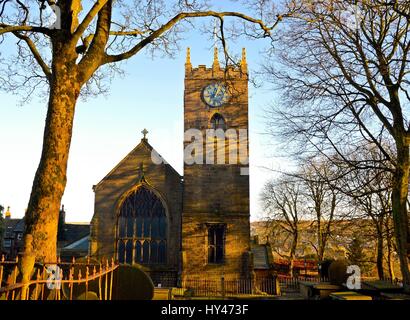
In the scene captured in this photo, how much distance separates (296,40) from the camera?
443 inches

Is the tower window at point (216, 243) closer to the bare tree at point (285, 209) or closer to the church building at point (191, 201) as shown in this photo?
the church building at point (191, 201)

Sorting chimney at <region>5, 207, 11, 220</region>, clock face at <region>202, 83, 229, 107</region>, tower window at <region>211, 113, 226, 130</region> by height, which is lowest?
chimney at <region>5, 207, 11, 220</region>

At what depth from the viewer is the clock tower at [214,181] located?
24.1 m

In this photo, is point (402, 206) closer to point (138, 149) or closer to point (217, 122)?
point (217, 122)

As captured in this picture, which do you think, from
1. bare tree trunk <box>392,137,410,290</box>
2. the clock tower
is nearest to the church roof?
the clock tower

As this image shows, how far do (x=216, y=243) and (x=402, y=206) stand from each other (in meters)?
15.7

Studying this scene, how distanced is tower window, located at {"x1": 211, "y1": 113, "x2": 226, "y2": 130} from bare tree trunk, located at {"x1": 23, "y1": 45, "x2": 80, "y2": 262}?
18998 millimetres

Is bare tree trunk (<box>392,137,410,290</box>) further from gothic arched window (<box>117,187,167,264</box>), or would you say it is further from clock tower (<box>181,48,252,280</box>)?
gothic arched window (<box>117,187,167,264</box>)

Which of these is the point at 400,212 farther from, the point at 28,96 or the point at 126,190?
the point at 126,190

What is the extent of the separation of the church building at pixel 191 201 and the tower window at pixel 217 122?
7 cm

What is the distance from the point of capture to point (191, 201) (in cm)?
2519

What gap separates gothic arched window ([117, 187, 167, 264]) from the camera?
82.4 ft
